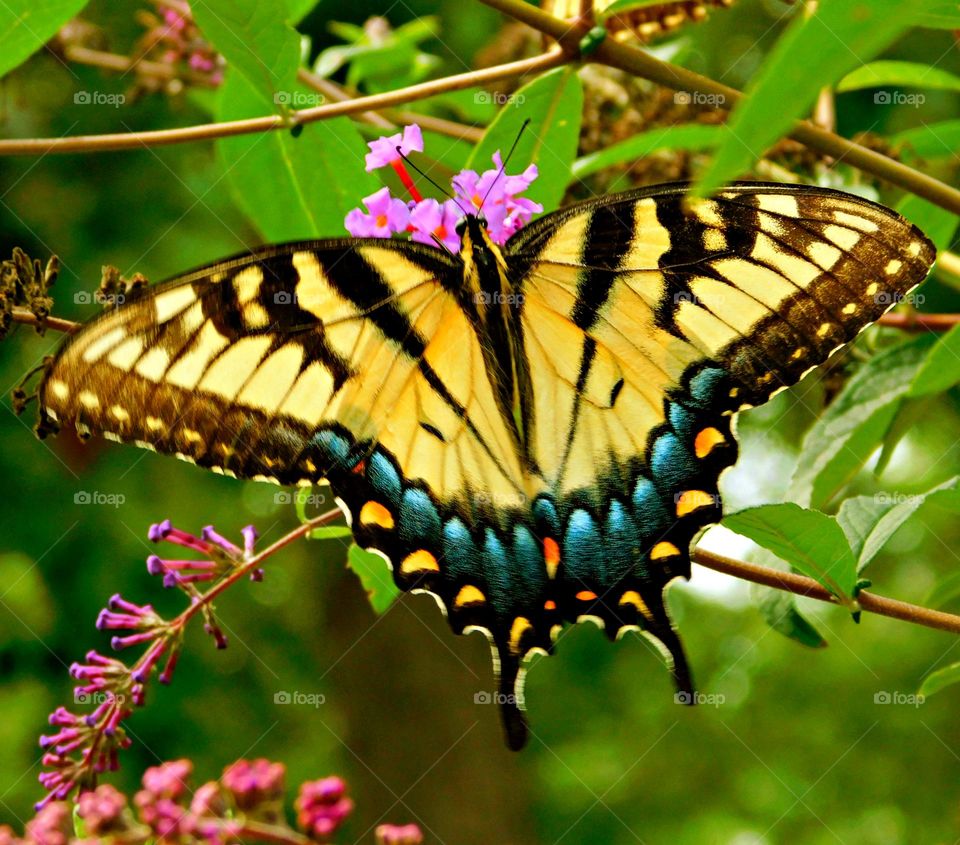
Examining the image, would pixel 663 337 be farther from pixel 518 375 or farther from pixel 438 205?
pixel 438 205

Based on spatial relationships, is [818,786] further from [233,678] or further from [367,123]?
[367,123]

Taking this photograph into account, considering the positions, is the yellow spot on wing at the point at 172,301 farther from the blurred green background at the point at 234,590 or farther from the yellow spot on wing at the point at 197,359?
the blurred green background at the point at 234,590

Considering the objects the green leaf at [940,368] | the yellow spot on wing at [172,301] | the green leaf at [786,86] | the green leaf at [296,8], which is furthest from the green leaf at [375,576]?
the green leaf at [786,86]

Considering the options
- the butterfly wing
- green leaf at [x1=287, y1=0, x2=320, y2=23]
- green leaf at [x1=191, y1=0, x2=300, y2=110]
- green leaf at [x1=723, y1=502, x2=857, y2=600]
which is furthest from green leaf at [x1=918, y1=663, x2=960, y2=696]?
green leaf at [x1=287, y1=0, x2=320, y2=23]

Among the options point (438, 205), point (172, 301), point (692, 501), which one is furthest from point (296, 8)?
point (692, 501)

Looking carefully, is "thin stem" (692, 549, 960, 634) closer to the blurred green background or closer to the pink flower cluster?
the pink flower cluster

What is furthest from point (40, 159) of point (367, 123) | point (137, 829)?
point (137, 829)
